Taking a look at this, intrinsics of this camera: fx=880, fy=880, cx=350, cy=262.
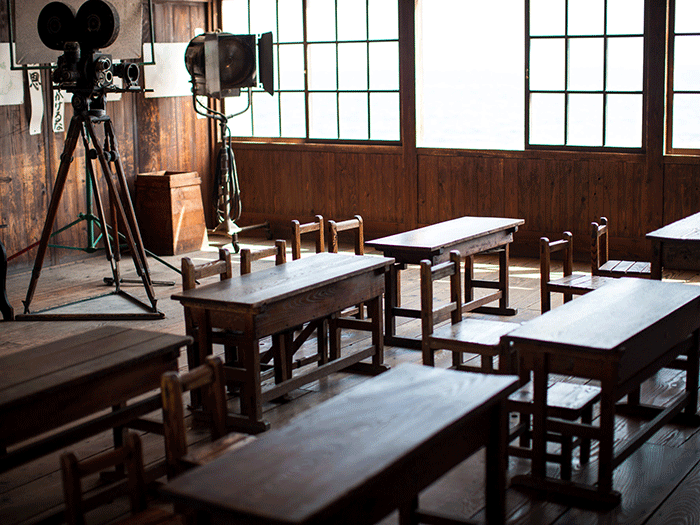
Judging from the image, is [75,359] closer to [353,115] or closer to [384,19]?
[353,115]

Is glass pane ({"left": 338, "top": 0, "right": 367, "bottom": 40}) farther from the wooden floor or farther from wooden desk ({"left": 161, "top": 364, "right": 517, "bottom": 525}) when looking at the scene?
wooden desk ({"left": 161, "top": 364, "right": 517, "bottom": 525})

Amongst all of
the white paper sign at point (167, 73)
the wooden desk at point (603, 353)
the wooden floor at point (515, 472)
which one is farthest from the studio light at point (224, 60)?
the wooden desk at point (603, 353)

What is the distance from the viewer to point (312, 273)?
166 inches

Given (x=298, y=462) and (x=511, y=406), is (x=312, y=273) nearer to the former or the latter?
(x=511, y=406)

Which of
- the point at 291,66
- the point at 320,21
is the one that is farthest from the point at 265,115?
the point at 320,21

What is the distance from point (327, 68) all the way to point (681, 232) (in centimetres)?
460

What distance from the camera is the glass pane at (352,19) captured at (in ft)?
27.1

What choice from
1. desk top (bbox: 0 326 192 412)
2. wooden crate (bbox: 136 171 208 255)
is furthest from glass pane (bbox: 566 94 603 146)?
desk top (bbox: 0 326 192 412)

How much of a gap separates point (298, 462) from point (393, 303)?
324cm

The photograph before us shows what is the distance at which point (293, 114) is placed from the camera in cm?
882

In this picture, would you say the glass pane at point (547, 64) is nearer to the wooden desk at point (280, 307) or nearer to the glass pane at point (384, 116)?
the glass pane at point (384, 116)

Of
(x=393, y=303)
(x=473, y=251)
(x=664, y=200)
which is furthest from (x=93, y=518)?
(x=664, y=200)

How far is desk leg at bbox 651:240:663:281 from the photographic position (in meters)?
4.66

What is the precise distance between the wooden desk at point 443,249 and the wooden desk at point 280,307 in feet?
1.29
